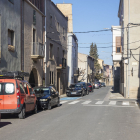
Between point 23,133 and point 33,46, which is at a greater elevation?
point 33,46

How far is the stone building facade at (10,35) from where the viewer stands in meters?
17.0

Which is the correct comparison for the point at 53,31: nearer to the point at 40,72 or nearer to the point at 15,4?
the point at 40,72

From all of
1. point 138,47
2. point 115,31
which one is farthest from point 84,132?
point 115,31

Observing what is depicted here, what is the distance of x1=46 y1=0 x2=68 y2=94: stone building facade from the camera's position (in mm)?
28969

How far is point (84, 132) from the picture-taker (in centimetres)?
Answer: 828

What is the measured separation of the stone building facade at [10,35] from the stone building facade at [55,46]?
8620 mm

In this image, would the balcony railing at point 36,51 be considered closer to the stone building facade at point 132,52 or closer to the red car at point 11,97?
the stone building facade at point 132,52

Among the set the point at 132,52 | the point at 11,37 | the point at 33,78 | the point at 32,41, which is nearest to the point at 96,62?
the point at 132,52

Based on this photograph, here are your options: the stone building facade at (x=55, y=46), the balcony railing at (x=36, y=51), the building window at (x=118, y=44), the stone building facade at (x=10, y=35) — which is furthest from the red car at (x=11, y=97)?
the building window at (x=118, y=44)

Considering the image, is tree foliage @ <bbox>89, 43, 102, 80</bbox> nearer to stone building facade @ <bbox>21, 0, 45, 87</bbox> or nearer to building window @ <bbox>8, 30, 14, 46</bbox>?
stone building facade @ <bbox>21, 0, 45, 87</bbox>

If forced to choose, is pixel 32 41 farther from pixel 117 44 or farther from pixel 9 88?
pixel 117 44

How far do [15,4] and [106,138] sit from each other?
14.4 m

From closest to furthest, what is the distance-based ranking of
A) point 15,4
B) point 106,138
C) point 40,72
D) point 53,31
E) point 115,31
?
point 106,138
point 15,4
point 40,72
point 53,31
point 115,31

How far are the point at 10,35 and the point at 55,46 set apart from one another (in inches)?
533
